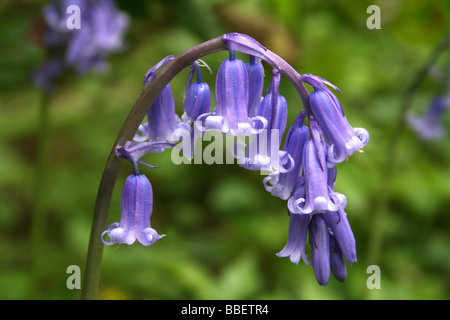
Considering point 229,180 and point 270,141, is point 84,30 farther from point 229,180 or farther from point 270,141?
point 270,141

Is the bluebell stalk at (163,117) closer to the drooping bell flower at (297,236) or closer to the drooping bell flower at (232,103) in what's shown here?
the drooping bell flower at (232,103)

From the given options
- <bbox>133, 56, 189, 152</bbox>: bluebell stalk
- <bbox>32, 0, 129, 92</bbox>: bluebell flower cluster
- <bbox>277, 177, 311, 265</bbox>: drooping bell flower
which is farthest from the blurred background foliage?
<bbox>277, 177, 311, 265</bbox>: drooping bell flower

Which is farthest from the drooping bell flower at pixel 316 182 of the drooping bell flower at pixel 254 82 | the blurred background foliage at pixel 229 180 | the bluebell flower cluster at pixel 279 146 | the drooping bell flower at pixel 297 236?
the blurred background foliage at pixel 229 180

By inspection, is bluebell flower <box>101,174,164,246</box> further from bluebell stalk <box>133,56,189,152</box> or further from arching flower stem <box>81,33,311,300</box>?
bluebell stalk <box>133,56,189,152</box>

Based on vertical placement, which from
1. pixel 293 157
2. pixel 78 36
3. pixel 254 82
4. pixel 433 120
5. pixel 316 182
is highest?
pixel 78 36

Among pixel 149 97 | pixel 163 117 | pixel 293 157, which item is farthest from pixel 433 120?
pixel 149 97

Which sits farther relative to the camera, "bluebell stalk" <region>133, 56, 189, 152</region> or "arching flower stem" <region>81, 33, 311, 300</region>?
"bluebell stalk" <region>133, 56, 189, 152</region>
